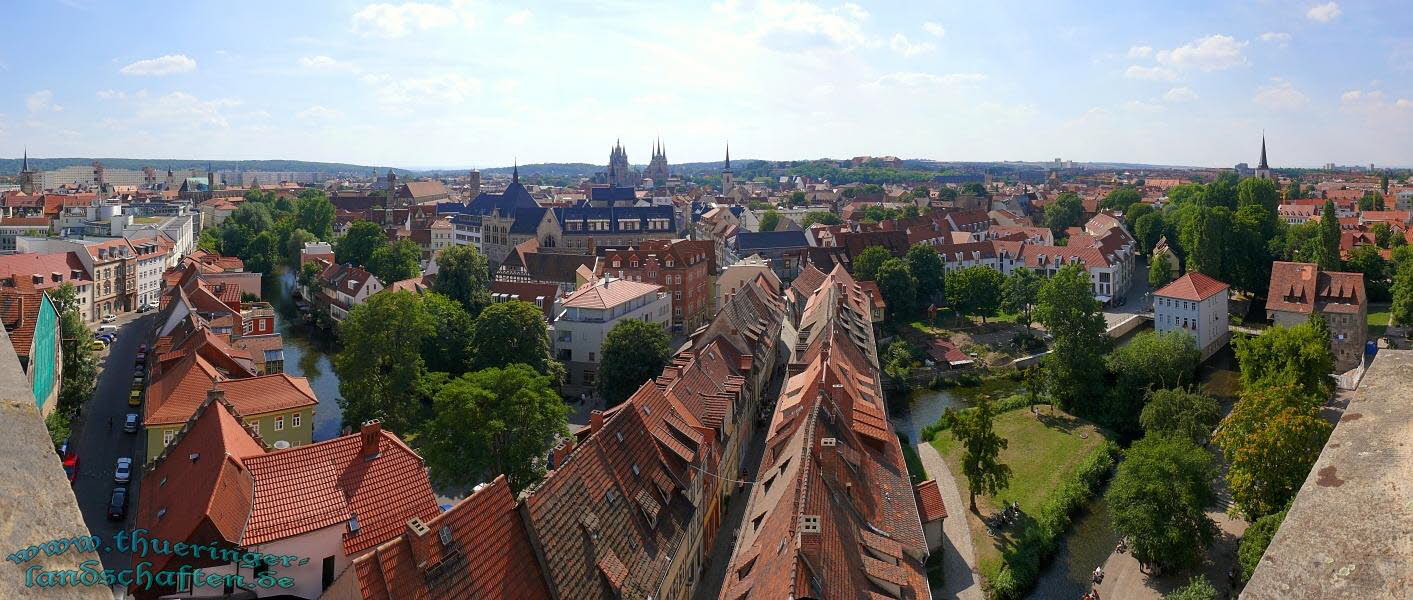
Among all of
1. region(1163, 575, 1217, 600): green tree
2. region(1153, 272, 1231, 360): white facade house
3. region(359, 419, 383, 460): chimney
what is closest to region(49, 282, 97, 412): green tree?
region(359, 419, 383, 460): chimney

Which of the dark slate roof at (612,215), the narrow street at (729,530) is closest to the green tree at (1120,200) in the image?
the dark slate roof at (612,215)

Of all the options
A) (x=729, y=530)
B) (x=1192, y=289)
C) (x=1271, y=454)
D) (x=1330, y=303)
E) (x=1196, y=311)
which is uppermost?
(x=1192, y=289)

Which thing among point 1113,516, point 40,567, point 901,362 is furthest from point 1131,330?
point 40,567

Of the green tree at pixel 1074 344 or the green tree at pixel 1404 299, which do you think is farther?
the green tree at pixel 1404 299

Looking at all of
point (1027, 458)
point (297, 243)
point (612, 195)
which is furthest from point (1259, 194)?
point (297, 243)

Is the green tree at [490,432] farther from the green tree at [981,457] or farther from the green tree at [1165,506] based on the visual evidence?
the green tree at [1165,506]

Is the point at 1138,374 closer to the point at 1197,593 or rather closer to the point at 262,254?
the point at 1197,593
